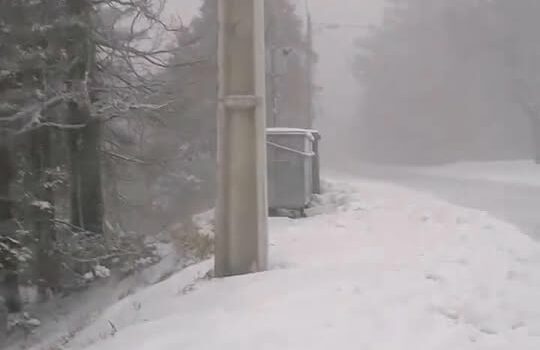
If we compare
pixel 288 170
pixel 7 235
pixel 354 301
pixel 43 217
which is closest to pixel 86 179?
pixel 43 217

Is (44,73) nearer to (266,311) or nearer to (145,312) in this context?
(145,312)

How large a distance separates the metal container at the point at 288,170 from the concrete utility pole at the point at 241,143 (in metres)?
4.66

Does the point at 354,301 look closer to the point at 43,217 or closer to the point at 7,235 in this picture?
the point at 7,235

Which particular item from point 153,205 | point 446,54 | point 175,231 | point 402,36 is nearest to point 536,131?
point 446,54

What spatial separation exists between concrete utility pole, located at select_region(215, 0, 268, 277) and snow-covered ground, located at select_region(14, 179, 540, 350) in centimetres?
31

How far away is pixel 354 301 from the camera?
16.4 feet

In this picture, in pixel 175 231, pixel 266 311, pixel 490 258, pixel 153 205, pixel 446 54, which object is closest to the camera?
pixel 266 311

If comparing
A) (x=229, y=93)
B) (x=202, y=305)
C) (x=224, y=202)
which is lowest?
(x=202, y=305)

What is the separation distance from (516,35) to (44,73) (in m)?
29.1

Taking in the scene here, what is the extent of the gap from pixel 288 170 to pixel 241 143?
487 centimetres

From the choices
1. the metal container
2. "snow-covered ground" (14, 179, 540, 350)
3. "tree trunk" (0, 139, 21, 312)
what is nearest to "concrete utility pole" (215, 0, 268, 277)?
"snow-covered ground" (14, 179, 540, 350)

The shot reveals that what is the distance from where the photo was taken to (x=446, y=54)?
1736 inches

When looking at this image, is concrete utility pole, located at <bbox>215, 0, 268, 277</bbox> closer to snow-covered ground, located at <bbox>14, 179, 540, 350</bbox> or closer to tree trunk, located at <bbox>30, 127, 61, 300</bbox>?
snow-covered ground, located at <bbox>14, 179, 540, 350</bbox>

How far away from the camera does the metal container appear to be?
11.0m
